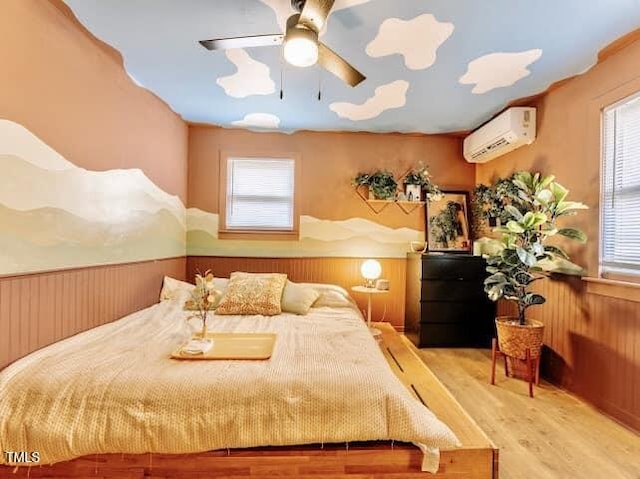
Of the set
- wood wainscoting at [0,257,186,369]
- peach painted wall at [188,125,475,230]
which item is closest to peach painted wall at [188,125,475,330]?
peach painted wall at [188,125,475,230]

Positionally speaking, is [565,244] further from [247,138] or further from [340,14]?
[247,138]

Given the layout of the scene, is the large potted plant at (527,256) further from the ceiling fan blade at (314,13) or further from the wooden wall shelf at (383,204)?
the ceiling fan blade at (314,13)

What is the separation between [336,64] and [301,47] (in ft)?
1.11

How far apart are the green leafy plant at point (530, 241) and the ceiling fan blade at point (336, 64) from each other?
164cm

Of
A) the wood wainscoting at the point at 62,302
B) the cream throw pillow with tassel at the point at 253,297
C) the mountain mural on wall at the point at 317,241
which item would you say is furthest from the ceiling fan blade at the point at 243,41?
the mountain mural on wall at the point at 317,241

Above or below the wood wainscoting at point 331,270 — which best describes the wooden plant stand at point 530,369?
below

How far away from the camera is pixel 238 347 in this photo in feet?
7.07

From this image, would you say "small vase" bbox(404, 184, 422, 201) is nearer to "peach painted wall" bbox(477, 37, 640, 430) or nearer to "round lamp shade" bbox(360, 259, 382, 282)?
"round lamp shade" bbox(360, 259, 382, 282)

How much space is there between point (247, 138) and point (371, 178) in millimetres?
1527

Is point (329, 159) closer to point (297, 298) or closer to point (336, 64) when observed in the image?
point (297, 298)

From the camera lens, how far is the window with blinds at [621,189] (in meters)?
2.38

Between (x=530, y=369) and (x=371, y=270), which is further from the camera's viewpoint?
(x=371, y=270)

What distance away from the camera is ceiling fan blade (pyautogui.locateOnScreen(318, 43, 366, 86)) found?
1964 mm

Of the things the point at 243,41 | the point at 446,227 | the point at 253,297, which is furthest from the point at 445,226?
the point at 243,41
